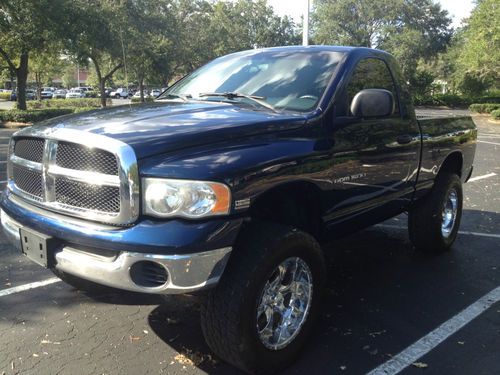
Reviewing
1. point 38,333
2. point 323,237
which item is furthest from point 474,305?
point 38,333

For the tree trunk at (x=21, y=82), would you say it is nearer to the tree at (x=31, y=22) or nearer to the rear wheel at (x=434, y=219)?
the tree at (x=31, y=22)

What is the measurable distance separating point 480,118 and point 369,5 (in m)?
30.5

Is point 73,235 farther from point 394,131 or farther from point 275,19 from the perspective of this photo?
point 275,19

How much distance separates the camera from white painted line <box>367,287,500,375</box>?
124 inches

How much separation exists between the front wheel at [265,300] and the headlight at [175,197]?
1.20ft

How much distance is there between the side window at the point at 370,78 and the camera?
154 inches

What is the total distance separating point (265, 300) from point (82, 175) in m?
1.25

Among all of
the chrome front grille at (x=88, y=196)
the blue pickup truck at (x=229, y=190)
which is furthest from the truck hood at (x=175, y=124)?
the chrome front grille at (x=88, y=196)

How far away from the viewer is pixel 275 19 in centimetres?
5931

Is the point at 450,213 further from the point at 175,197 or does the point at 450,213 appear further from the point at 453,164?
the point at 175,197

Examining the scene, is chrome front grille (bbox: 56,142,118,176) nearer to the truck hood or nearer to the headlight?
the truck hood

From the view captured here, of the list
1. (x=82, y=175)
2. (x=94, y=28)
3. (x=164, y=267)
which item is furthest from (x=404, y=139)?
(x=94, y=28)

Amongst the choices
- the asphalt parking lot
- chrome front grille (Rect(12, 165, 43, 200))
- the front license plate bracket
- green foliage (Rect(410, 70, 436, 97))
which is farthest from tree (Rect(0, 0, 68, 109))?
Result: green foliage (Rect(410, 70, 436, 97))

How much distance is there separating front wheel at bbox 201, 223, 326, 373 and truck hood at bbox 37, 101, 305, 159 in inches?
23.6
